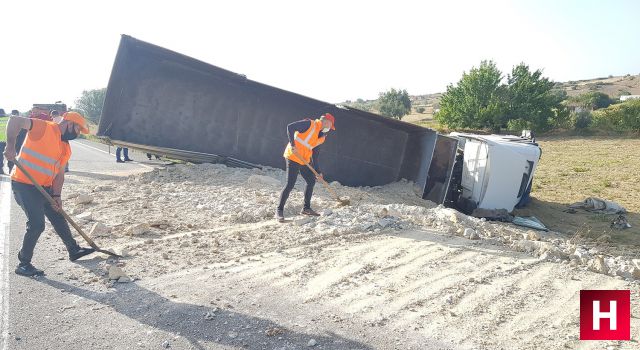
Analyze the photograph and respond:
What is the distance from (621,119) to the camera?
23453mm

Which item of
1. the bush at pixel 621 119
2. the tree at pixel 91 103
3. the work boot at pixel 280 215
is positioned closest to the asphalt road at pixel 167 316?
the work boot at pixel 280 215

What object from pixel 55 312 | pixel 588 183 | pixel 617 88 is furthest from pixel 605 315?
pixel 617 88

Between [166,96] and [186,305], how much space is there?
22.2ft

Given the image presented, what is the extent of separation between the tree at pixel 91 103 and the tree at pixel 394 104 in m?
26.8

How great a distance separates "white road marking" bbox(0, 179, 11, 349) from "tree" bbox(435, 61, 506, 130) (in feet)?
75.9

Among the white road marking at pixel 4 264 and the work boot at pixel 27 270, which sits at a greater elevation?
the work boot at pixel 27 270

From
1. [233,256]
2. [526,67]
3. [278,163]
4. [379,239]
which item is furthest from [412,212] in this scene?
[526,67]

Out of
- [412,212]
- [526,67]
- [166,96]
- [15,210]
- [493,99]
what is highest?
[526,67]

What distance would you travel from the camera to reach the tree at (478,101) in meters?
25.3

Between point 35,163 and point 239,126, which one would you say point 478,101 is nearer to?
point 239,126

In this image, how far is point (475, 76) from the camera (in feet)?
87.0

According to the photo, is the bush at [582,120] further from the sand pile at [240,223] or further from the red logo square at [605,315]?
the red logo square at [605,315]

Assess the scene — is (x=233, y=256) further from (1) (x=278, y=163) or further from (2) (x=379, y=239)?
(1) (x=278, y=163)

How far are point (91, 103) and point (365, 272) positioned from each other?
152 feet
